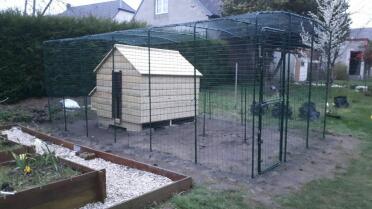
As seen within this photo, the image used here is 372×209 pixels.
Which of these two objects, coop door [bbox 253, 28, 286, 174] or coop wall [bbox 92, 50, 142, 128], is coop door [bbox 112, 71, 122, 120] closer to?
coop wall [bbox 92, 50, 142, 128]

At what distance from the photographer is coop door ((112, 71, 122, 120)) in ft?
22.5

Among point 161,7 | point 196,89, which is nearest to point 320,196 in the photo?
point 196,89

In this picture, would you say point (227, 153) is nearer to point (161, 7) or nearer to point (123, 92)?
point (123, 92)

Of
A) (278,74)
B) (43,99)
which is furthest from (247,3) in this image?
(278,74)

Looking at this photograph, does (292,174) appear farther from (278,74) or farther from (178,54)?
(178,54)

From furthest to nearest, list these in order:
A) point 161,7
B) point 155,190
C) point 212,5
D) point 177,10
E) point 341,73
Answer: point 161,7 → point 341,73 → point 177,10 → point 212,5 → point 155,190

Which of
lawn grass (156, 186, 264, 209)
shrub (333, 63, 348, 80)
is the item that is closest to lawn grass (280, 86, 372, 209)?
lawn grass (156, 186, 264, 209)

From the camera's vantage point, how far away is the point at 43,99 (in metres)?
9.95

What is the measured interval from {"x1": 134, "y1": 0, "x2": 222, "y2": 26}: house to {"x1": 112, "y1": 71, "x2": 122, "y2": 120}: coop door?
1229cm

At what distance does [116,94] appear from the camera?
694 centimetres

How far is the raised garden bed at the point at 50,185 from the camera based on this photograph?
2.91 metres

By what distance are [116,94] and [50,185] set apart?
13.2 feet

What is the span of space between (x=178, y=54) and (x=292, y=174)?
464cm

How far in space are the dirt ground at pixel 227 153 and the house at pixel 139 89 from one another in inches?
12.2
